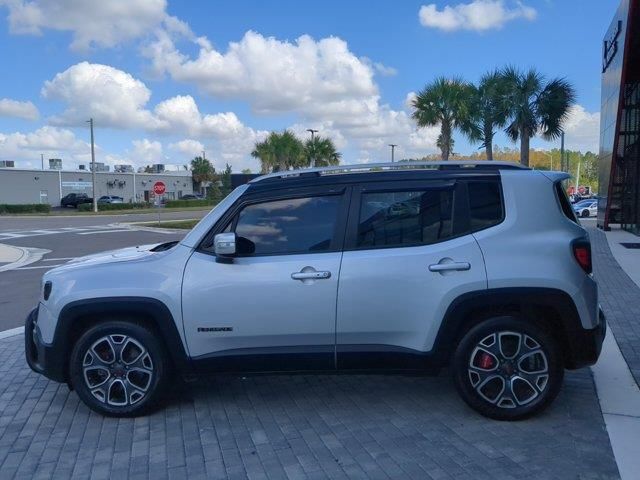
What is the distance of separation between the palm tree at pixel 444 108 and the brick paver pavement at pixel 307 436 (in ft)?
82.9

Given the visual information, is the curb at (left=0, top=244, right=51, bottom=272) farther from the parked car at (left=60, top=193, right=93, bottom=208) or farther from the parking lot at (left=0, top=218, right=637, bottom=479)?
the parked car at (left=60, top=193, right=93, bottom=208)

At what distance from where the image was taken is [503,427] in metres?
4.45

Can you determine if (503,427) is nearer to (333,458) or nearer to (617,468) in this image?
(617,468)

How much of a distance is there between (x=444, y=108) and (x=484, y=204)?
26.4 metres

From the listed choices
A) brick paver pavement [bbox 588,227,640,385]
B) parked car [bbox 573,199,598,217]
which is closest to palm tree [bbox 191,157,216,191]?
parked car [bbox 573,199,598,217]

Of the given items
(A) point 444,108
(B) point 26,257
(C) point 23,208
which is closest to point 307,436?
(B) point 26,257

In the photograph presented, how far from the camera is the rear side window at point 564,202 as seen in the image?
4.69 meters

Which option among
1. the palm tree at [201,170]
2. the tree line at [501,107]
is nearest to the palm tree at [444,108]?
the tree line at [501,107]

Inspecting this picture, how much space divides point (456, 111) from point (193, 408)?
87.6ft

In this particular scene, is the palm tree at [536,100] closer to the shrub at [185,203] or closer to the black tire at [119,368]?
the black tire at [119,368]

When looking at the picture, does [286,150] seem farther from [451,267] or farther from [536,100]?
[451,267]

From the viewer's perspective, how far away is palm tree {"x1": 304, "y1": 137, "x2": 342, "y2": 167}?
48.5 metres

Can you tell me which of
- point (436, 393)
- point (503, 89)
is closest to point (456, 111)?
point (503, 89)

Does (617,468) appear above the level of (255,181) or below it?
below
